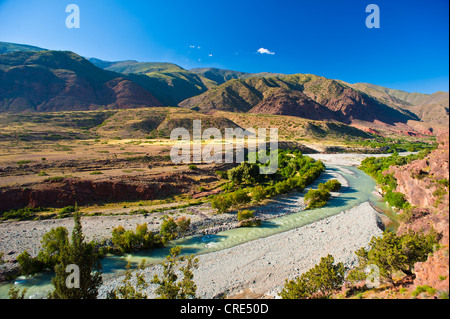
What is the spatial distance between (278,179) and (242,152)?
13.2 meters

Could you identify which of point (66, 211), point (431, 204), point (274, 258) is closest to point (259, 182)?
point (274, 258)

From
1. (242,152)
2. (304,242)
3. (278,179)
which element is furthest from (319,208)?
(242,152)

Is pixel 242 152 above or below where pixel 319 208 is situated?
above

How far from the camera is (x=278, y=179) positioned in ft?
139

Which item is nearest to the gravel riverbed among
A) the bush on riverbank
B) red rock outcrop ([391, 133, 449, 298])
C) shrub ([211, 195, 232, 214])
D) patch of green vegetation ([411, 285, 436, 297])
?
red rock outcrop ([391, 133, 449, 298])

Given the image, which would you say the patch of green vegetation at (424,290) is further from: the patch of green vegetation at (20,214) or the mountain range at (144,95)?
the mountain range at (144,95)

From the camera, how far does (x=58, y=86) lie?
122375 millimetres

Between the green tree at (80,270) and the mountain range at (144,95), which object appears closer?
the green tree at (80,270)

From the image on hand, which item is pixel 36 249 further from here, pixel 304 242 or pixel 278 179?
pixel 278 179

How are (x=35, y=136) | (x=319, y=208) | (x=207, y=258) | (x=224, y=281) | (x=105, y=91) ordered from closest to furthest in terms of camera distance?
(x=224, y=281) → (x=207, y=258) → (x=319, y=208) → (x=35, y=136) → (x=105, y=91)

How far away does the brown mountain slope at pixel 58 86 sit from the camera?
355 ft

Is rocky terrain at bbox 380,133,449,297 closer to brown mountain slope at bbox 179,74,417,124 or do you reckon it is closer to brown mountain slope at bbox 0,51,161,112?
brown mountain slope at bbox 179,74,417,124

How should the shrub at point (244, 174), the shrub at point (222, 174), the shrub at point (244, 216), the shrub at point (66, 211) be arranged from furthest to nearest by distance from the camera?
the shrub at point (222, 174) < the shrub at point (244, 174) < the shrub at point (66, 211) < the shrub at point (244, 216)

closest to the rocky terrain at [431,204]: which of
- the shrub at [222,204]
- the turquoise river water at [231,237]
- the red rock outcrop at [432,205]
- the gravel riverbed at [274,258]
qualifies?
the red rock outcrop at [432,205]
